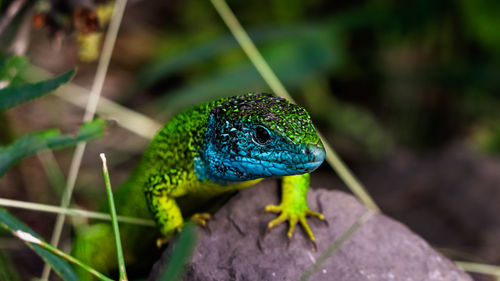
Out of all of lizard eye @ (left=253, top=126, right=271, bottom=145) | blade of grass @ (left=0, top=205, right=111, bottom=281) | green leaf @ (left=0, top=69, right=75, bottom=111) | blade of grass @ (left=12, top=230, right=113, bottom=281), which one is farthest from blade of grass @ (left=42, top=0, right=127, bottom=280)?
lizard eye @ (left=253, top=126, right=271, bottom=145)

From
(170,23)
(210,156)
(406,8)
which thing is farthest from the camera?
(170,23)

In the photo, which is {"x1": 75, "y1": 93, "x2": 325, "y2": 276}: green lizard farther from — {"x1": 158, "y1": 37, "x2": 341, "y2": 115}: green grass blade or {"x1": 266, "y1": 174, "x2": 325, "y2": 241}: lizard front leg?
{"x1": 158, "y1": 37, "x2": 341, "y2": 115}: green grass blade

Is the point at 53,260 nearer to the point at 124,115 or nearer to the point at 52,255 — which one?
the point at 52,255

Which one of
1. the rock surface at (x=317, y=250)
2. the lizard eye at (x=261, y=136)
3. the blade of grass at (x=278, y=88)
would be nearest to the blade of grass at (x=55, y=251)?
the rock surface at (x=317, y=250)

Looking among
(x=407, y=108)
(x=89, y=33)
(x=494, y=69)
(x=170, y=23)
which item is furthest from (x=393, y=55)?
(x=89, y=33)

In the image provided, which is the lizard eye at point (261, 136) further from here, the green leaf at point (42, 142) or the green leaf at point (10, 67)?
the green leaf at point (10, 67)

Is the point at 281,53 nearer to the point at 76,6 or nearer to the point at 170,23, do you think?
the point at 76,6

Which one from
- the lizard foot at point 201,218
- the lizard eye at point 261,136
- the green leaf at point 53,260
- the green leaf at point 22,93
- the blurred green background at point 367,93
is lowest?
the blurred green background at point 367,93
